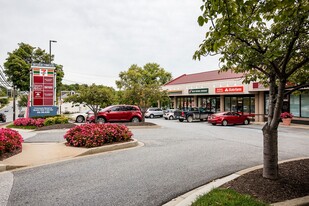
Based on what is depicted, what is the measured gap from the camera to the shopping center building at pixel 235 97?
850 inches

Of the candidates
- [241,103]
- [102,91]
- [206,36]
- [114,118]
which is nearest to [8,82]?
[114,118]

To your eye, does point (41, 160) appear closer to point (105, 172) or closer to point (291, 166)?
point (105, 172)

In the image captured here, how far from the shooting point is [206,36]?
4.12 m

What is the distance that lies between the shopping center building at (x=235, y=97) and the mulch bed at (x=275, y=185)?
1340 cm

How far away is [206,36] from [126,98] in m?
16.0

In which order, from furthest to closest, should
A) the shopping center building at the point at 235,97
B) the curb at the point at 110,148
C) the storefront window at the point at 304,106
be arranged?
the shopping center building at the point at 235,97 → the storefront window at the point at 304,106 → the curb at the point at 110,148

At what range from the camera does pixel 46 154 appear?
24.4ft

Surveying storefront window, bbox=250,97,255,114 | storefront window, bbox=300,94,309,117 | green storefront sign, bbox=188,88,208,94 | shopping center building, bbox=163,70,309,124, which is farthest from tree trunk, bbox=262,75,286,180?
green storefront sign, bbox=188,88,208,94

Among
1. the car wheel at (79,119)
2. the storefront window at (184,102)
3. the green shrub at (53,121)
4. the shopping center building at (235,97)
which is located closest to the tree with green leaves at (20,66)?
the car wheel at (79,119)

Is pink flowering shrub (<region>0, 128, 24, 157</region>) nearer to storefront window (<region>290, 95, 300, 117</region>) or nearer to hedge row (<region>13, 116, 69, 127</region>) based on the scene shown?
hedge row (<region>13, 116, 69, 127</region>)

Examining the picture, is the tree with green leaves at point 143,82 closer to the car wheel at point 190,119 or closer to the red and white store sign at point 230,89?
the car wheel at point 190,119

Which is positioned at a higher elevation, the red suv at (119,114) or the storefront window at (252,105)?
the storefront window at (252,105)

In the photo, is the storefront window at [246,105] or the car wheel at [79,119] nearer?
the car wheel at [79,119]

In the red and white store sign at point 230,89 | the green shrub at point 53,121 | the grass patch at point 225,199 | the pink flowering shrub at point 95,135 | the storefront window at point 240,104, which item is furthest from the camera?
the storefront window at point 240,104
